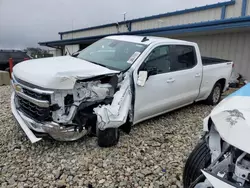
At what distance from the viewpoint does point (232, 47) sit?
8547 millimetres

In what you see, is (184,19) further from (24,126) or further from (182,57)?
(24,126)

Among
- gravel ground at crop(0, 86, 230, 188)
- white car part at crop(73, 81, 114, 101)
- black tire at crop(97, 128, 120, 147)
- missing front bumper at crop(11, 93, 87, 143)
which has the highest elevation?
white car part at crop(73, 81, 114, 101)

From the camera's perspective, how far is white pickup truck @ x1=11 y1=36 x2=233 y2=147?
3.04m

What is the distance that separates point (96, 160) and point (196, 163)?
149 cm

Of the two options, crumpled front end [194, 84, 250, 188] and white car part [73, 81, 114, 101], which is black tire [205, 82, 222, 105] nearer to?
white car part [73, 81, 114, 101]

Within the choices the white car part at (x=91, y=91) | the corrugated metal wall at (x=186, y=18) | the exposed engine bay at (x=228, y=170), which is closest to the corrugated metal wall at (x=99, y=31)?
the corrugated metal wall at (x=186, y=18)

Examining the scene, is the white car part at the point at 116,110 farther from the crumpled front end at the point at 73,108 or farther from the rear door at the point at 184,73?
the rear door at the point at 184,73

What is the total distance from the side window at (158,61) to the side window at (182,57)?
169 mm

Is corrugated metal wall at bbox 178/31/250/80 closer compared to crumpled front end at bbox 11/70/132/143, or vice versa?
crumpled front end at bbox 11/70/132/143

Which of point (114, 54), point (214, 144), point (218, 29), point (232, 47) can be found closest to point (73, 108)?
point (114, 54)

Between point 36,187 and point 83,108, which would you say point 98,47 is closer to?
point 83,108

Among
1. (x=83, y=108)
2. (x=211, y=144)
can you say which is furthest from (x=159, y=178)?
(x=83, y=108)

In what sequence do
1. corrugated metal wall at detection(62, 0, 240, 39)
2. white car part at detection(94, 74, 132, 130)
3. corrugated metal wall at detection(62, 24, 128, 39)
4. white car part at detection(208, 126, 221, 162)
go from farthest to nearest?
1. corrugated metal wall at detection(62, 24, 128, 39)
2. corrugated metal wall at detection(62, 0, 240, 39)
3. white car part at detection(94, 74, 132, 130)
4. white car part at detection(208, 126, 221, 162)

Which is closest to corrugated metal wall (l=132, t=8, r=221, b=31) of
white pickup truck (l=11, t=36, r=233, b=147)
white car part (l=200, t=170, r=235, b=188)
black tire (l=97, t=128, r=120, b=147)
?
white pickup truck (l=11, t=36, r=233, b=147)
